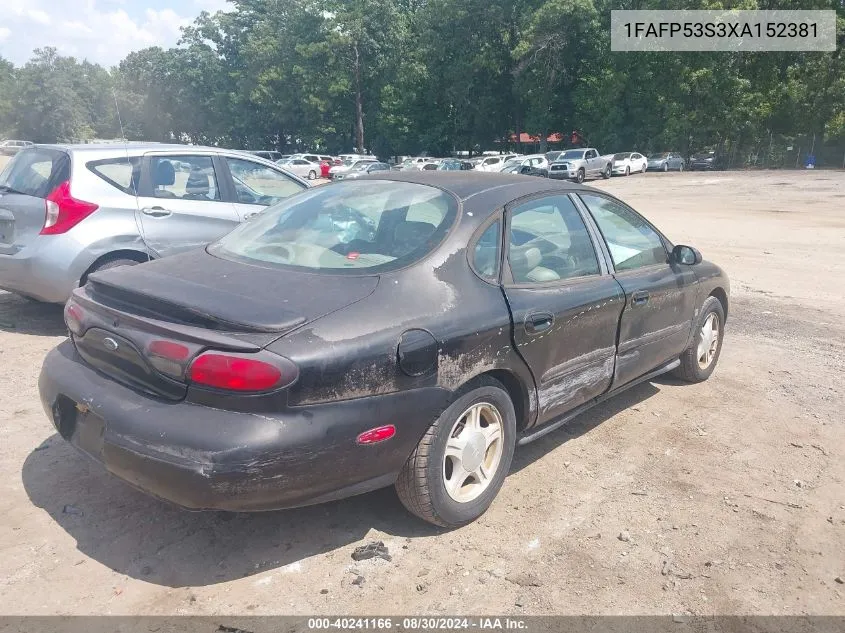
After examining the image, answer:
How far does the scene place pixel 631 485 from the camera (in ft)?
12.2

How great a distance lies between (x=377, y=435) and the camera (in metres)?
2.76

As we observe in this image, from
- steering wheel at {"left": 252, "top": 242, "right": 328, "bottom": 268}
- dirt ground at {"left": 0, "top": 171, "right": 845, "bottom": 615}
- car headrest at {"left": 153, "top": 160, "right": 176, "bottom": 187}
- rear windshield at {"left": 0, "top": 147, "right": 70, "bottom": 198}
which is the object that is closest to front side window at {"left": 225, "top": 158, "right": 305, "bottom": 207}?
car headrest at {"left": 153, "top": 160, "right": 176, "bottom": 187}

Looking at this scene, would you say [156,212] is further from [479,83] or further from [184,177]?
[479,83]

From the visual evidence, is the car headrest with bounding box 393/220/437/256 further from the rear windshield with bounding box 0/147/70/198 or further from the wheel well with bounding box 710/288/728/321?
the rear windshield with bounding box 0/147/70/198

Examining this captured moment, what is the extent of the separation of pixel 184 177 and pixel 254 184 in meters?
0.73

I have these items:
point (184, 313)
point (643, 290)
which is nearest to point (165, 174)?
point (184, 313)

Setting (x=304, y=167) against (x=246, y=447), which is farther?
(x=304, y=167)

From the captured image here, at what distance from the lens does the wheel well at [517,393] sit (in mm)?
3318

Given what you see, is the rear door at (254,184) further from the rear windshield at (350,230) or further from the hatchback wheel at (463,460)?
the hatchback wheel at (463,460)

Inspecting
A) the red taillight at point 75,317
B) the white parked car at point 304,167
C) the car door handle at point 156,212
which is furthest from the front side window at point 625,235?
the white parked car at point 304,167

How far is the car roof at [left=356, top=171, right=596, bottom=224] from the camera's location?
3508mm

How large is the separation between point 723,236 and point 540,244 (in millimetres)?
11249

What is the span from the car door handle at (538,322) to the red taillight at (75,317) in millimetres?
2106

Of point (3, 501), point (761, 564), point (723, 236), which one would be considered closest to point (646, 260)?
point (761, 564)
